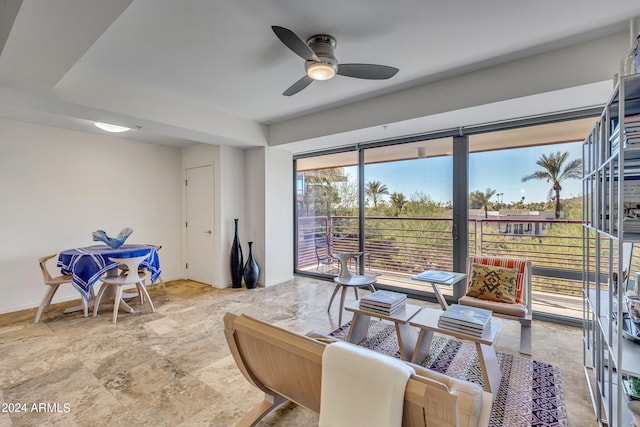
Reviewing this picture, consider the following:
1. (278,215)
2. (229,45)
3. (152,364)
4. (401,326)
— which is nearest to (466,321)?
(401,326)

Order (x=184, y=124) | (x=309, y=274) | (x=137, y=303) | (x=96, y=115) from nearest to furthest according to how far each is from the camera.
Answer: (x=96, y=115)
(x=184, y=124)
(x=137, y=303)
(x=309, y=274)

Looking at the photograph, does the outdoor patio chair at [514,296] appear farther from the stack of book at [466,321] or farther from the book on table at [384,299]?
the book on table at [384,299]

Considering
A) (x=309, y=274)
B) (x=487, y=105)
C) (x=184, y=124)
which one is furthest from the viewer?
(x=309, y=274)

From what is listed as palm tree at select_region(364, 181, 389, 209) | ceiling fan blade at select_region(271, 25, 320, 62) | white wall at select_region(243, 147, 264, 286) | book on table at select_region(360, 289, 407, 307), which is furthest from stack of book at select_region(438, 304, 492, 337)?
white wall at select_region(243, 147, 264, 286)

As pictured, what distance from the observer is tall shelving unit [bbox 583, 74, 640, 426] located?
122cm

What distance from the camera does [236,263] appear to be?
4.77 m

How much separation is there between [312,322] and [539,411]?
6.78 feet

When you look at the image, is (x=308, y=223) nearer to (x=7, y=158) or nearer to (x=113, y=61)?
(x=113, y=61)

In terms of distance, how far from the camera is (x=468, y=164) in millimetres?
3746

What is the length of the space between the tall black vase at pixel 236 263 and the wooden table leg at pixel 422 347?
3.17m

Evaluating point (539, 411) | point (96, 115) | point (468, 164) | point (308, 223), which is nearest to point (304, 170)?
point (308, 223)

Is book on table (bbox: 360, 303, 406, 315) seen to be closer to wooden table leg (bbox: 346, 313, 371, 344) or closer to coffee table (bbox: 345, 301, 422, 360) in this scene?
coffee table (bbox: 345, 301, 422, 360)

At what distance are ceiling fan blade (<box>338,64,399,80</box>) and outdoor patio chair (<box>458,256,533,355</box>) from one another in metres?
2.11

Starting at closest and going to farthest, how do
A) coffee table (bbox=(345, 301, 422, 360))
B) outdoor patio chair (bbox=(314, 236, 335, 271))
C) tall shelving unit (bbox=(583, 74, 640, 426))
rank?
tall shelving unit (bbox=(583, 74, 640, 426)) → coffee table (bbox=(345, 301, 422, 360)) → outdoor patio chair (bbox=(314, 236, 335, 271))
